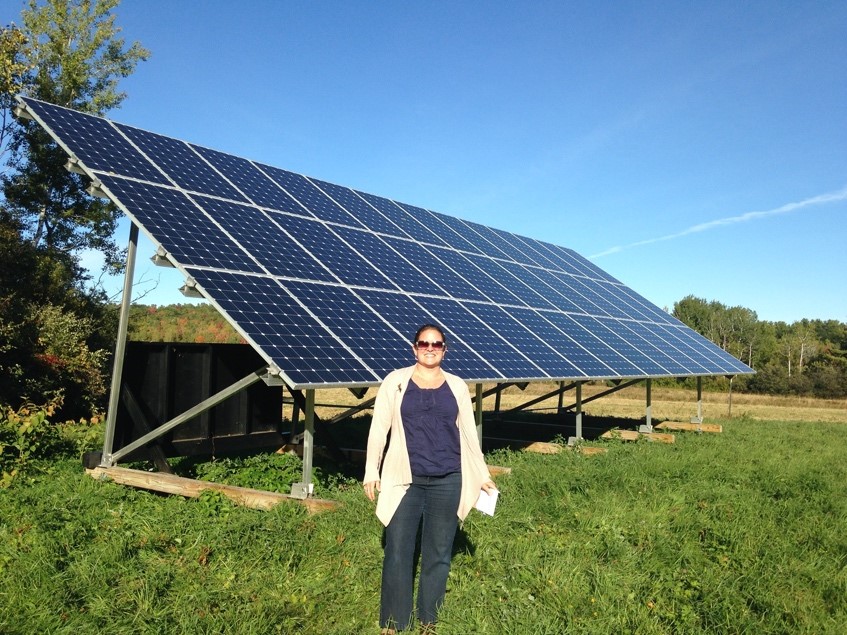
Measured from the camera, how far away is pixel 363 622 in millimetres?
5363

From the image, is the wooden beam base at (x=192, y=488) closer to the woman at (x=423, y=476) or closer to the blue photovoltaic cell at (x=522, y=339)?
the woman at (x=423, y=476)

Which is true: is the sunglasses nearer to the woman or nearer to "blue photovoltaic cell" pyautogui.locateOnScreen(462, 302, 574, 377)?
the woman

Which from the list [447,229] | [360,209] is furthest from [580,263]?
[360,209]

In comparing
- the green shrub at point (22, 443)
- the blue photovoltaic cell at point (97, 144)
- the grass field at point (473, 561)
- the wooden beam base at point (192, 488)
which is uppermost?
the blue photovoltaic cell at point (97, 144)

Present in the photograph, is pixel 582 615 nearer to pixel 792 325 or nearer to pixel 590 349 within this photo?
pixel 590 349

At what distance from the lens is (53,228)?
2614 cm

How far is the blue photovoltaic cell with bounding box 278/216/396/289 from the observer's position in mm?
10703

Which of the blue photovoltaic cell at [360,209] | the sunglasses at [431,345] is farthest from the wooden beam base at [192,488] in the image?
the blue photovoltaic cell at [360,209]

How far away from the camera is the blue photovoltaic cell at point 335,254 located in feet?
35.1

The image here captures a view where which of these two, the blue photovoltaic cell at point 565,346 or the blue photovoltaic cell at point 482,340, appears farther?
the blue photovoltaic cell at point 565,346

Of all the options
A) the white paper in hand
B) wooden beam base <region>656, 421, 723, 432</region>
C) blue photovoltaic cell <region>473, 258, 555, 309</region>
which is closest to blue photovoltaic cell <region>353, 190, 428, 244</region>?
blue photovoltaic cell <region>473, 258, 555, 309</region>

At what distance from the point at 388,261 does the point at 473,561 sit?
672cm

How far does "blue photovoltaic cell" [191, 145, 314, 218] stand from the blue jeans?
24.5 feet

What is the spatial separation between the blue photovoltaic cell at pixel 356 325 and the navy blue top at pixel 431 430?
3054 mm
